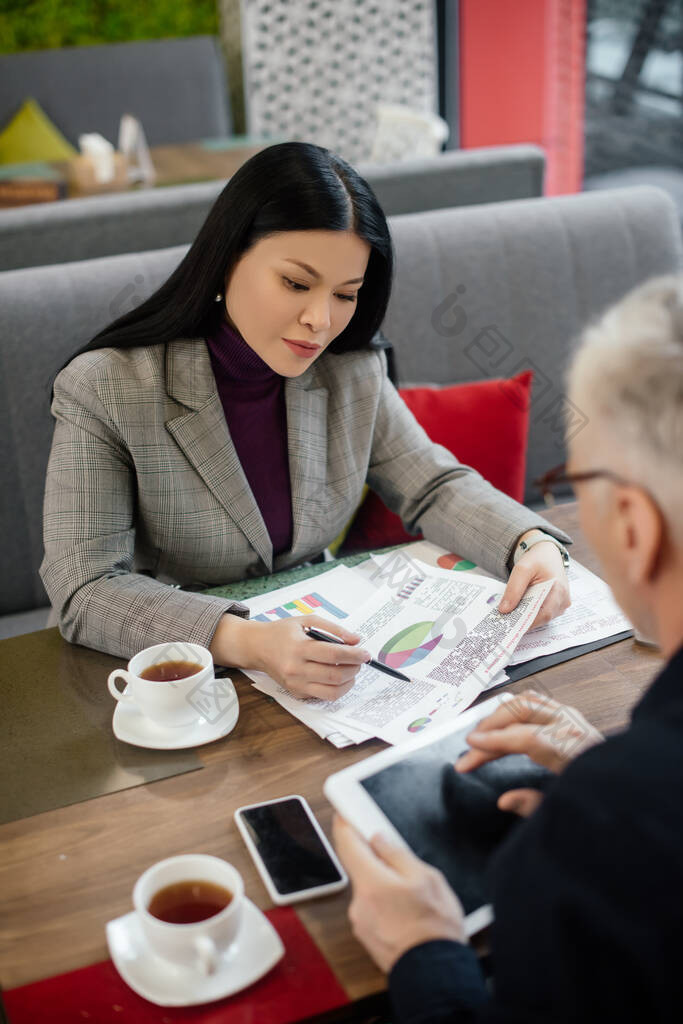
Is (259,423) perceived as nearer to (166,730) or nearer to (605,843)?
(166,730)

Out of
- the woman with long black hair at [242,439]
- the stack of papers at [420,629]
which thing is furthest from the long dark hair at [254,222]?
the stack of papers at [420,629]

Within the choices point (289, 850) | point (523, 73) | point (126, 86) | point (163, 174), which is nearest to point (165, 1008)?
point (289, 850)

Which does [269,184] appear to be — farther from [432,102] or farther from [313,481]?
[432,102]

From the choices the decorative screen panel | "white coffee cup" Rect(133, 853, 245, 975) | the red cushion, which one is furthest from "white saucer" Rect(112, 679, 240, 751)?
the decorative screen panel

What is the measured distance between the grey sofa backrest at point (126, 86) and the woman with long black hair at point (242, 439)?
435cm

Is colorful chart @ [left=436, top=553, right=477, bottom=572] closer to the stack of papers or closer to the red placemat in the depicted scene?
the stack of papers

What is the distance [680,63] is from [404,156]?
8.76 feet

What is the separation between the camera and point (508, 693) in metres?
1.07

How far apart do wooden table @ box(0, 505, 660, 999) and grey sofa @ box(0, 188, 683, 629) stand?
34.2 inches

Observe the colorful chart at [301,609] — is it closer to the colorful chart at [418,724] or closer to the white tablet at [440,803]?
the colorful chart at [418,724]

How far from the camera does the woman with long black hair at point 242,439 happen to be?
4.20 ft

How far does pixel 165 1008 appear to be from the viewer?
0.77 meters

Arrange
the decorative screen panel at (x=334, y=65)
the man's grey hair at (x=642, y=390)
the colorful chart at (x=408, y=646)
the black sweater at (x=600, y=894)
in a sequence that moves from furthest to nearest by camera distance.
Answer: the decorative screen panel at (x=334, y=65)
the colorful chart at (x=408, y=646)
the man's grey hair at (x=642, y=390)
the black sweater at (x=600, y=894)

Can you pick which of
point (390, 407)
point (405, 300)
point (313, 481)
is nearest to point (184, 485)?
point (313, 481)
